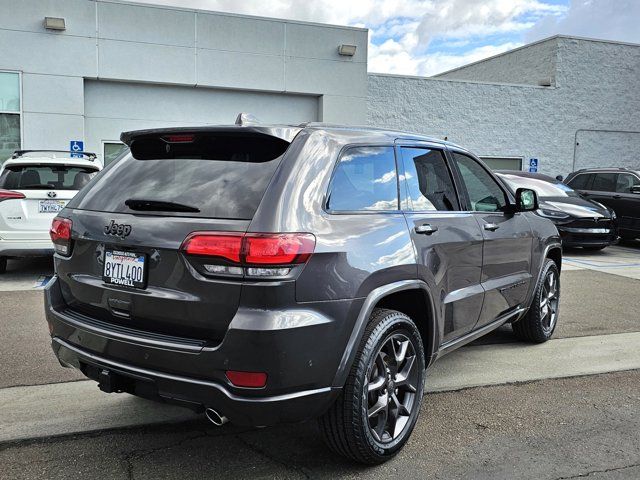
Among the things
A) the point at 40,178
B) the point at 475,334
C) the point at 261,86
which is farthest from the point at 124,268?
the point at 261,86

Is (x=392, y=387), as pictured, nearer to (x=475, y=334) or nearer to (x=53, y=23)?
(x=475, y=334)

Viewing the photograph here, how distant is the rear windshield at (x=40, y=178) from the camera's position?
764 centimetres

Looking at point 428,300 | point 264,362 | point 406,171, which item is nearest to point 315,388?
point 264,362

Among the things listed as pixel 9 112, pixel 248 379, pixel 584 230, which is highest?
pixel 9 112

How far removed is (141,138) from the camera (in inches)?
126

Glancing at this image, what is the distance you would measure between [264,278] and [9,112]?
1581 centimetres

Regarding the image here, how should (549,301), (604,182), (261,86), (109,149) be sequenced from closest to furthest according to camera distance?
(549,301)
(604,182)
(109,149)
(261,86)

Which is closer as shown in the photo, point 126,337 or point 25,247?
point 126,337

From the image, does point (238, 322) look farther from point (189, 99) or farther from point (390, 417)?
point (189, 99)

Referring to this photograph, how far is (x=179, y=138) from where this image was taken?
119 inches

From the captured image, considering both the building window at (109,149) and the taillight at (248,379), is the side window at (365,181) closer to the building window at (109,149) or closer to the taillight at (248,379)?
the taillight at (248,379)

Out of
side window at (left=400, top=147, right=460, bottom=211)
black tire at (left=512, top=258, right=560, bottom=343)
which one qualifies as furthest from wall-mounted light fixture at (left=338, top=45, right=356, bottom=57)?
side window at (left=400, top=147, right=460, bottom=211)

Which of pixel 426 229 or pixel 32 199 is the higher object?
pixel 426 229

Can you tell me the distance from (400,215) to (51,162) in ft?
19.8
